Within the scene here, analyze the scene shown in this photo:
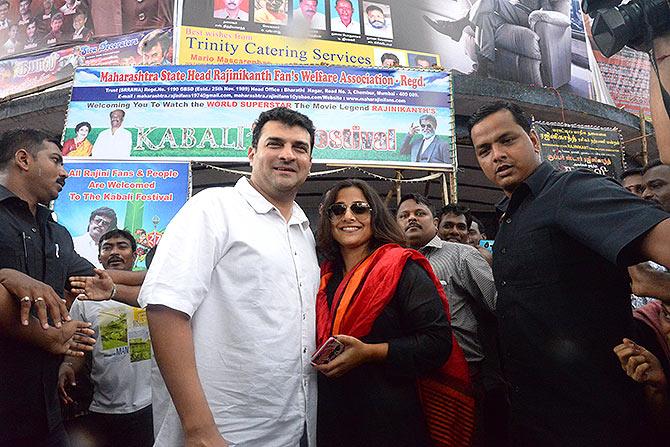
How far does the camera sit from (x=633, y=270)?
148 cm

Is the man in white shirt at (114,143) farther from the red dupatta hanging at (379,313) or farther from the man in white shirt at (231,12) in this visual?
the man in white shirt at (231,12)

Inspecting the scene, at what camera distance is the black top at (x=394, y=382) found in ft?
5.66

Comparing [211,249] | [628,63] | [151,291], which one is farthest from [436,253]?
[628,63]

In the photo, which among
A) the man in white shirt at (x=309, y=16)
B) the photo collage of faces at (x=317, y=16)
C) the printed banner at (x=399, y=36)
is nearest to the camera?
the printed banner at (x=399, y=36)

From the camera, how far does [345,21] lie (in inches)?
449

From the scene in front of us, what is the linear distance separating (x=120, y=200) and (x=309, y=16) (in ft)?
25.2

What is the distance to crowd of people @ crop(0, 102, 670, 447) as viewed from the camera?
1.38 m

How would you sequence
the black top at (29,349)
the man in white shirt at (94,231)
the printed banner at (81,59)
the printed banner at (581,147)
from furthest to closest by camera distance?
1. the printed banner at (81,59)
2. the printed banner at (581,147)
3. the man in white shirt at (94,231)
4. the black top at (29,349)

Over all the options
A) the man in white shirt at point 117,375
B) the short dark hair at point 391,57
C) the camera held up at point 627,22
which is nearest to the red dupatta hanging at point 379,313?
the camera held up at point 627,22

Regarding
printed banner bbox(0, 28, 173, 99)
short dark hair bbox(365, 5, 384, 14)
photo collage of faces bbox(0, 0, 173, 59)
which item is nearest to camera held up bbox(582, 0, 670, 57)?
printed banner bbox(0, 28, 173, 99)

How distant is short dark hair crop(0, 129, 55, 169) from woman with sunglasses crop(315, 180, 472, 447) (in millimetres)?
1777

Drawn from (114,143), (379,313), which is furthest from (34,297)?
(114,143)

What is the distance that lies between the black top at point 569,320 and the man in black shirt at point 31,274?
1758 mm

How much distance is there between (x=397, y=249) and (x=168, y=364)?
3.71ft
